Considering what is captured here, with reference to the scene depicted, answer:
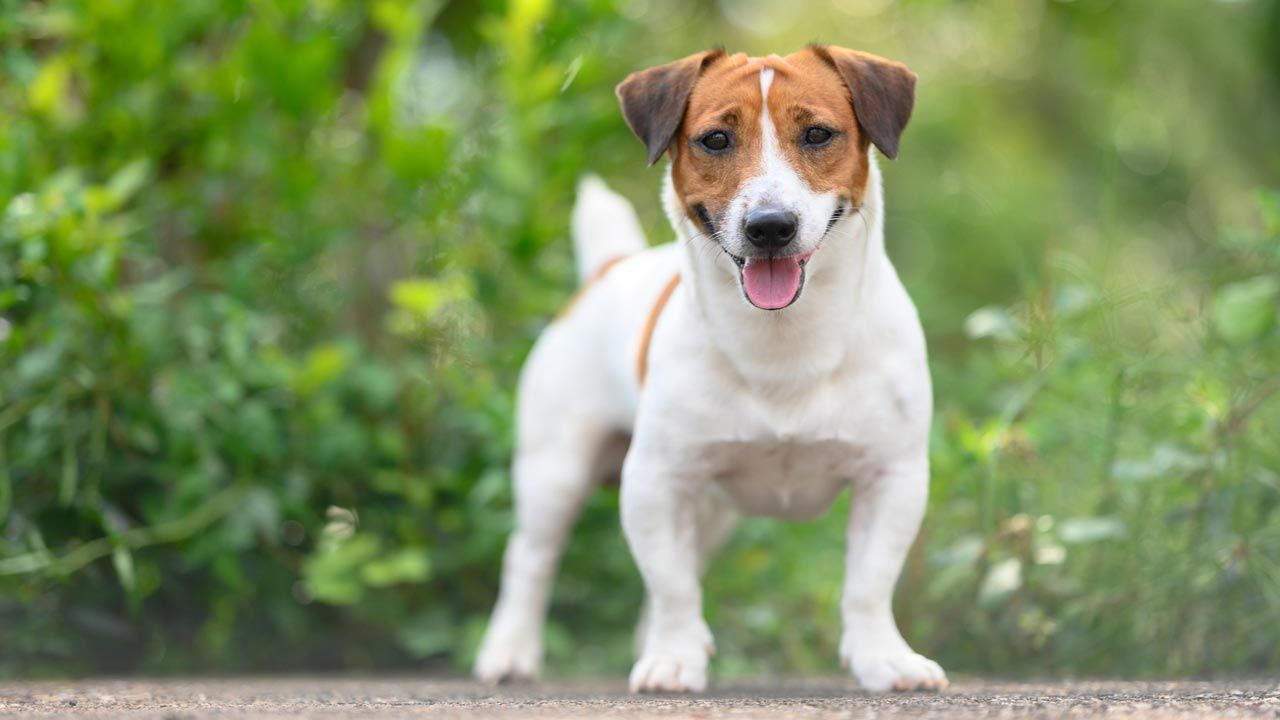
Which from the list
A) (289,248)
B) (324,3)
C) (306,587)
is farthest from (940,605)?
(324,3)

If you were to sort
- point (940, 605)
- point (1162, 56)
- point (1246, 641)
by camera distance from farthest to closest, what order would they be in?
point (1162, 56), point (940, 605), point (1246, 641)

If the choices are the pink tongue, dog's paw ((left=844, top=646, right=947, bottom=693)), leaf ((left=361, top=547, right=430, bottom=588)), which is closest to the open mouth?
the pink tongue

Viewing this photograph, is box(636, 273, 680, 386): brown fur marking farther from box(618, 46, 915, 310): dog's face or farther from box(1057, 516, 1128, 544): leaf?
Answer: box(1057, 516, 1128, 544): leaf

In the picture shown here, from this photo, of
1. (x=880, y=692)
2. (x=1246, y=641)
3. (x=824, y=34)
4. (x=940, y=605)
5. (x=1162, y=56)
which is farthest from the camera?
(x=824, y=34)

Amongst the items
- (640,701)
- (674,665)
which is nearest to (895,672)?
(674,665)

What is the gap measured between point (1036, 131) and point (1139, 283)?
765 centimetres

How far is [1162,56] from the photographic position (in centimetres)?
960

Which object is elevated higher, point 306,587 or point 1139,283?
point 1139,283

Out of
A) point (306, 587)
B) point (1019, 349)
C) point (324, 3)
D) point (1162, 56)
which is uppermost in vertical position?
point (1162, 56)

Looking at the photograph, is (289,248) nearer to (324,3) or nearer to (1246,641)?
(324,3)

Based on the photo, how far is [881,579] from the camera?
3156 mm

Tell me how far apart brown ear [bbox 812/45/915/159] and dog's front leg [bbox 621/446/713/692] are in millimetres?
927

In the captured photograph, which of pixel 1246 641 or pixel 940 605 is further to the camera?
pixel 940 605

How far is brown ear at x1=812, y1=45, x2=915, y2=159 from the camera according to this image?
10.3ft
